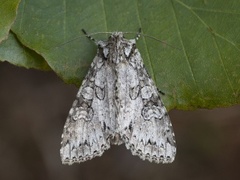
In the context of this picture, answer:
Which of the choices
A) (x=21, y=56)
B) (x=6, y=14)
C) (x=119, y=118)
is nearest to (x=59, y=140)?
(x=119, y=118)

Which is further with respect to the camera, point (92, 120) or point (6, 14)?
point (92, 120)

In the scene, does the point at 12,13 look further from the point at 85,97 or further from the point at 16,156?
the point at 16,156

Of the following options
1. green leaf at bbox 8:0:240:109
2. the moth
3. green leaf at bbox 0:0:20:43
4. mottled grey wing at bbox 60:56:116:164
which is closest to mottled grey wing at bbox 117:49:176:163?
the moth

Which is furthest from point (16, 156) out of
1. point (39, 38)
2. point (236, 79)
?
point (236, 79)

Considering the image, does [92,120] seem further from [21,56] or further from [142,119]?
[21,56]

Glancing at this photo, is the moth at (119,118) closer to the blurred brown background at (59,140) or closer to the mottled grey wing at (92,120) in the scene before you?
the mottled grey wing at (92,120)

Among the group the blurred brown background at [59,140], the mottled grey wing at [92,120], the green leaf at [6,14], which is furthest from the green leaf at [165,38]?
the blurred brown background at [59,140]

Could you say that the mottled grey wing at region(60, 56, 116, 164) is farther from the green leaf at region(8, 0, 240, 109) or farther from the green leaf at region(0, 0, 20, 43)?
the green leaf at region(0, 0, 20, 43)
